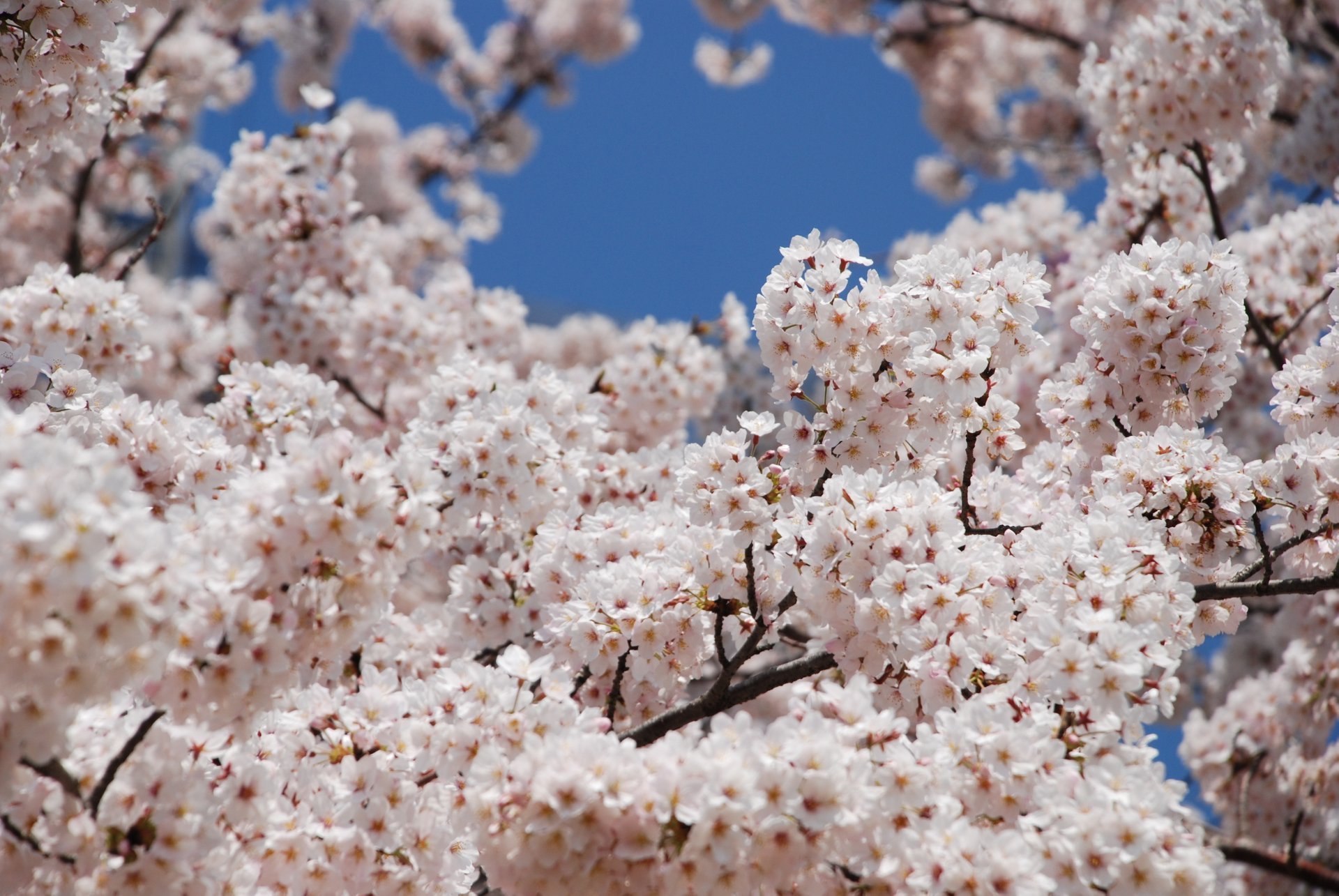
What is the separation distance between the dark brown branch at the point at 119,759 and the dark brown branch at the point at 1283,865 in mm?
5886

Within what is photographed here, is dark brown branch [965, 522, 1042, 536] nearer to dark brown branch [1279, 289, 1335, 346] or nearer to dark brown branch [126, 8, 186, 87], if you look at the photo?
dark brown branch [1279, 289, 1335, 346]

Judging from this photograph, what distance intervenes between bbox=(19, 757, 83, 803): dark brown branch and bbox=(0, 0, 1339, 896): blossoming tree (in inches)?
0.4

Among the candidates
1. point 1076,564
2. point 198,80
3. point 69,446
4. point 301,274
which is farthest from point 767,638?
point 198,80

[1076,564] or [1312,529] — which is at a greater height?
[1312,529]

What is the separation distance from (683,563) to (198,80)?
980 centimetres

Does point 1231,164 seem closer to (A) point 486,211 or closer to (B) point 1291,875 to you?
(B) point 1291,875

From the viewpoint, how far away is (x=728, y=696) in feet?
12.7

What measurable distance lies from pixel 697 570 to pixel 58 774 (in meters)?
2.10

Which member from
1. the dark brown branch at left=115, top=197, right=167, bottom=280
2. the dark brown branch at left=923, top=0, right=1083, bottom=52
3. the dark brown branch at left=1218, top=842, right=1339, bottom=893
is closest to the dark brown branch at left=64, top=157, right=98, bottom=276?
the dark brown branch at left=115, top=197, right=167, bottom=280

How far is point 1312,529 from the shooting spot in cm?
368

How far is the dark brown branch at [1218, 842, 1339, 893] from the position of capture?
6.12m

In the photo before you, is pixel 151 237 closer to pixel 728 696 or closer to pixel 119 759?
pixel 119 759

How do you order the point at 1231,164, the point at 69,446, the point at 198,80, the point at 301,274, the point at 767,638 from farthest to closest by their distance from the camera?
the point at 198,80, the point at 301,274, the point at 1231,164, the point at 767,638, the point at 69,446

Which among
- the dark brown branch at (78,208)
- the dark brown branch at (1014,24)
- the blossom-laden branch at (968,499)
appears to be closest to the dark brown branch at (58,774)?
the blossom-laden branch at (968,499)
